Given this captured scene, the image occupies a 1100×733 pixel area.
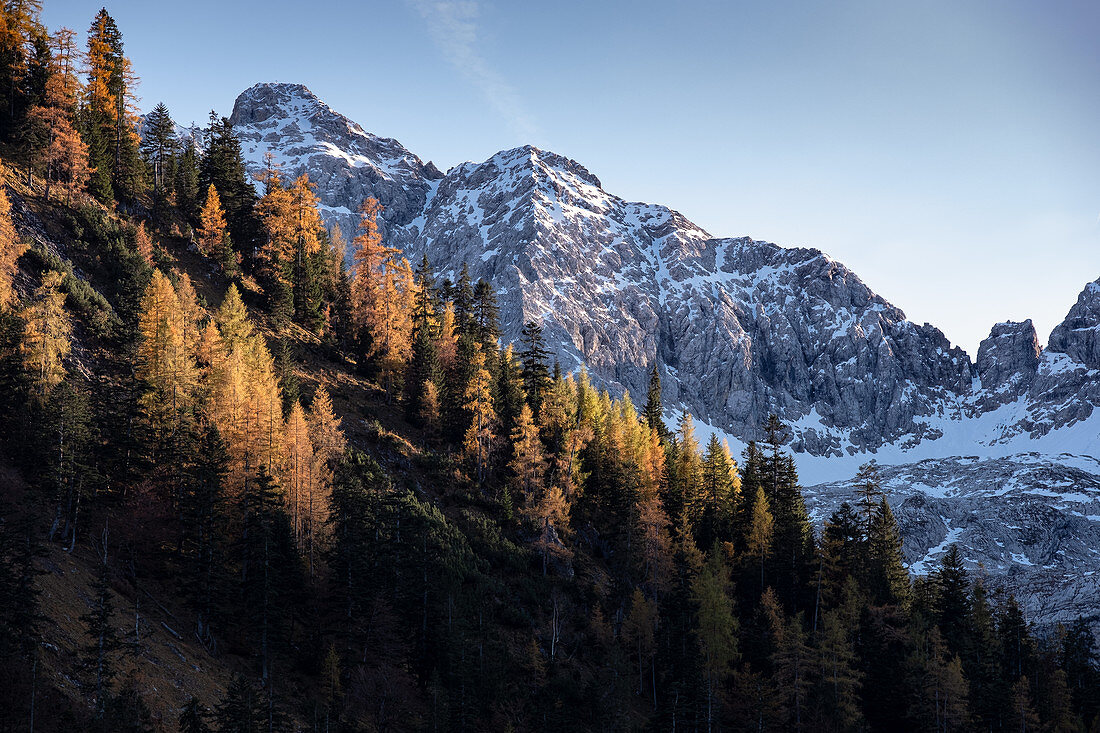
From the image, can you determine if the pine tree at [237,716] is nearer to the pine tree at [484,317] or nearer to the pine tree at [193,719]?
the pine tree at [193,719]

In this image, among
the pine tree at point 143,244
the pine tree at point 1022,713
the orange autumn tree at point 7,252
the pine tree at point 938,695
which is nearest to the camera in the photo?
the orange autumn tree at point 7,252

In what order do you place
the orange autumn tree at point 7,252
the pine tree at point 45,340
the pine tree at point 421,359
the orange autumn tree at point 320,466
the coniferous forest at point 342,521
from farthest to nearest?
the pine tree at point 421,359
the orange autumn tree at point 320,466
the orange autumn tree at point 7,252
the pine tree at point 45,340
the coniferous forest at point 342,521

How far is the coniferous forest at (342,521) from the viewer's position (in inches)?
1352

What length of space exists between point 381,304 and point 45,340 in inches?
1177

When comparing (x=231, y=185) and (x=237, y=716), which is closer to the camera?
(x=237, y=716)

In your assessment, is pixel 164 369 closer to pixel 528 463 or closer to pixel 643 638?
pixel 528 463

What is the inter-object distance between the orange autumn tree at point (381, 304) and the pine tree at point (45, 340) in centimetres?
2637

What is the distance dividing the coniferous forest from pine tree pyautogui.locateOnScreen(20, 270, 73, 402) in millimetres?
285

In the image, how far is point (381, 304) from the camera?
215 feet

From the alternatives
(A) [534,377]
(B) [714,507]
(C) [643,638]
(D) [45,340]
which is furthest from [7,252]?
(B) [714,507]

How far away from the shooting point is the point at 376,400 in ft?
211

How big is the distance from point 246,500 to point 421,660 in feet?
50.4

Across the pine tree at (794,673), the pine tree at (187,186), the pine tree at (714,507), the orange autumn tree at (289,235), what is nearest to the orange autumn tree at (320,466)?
the orange autumn tree at (289,235)

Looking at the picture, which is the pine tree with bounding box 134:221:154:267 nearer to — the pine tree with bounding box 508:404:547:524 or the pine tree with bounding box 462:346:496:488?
the pine tree with bounding box 462:346:496:488
